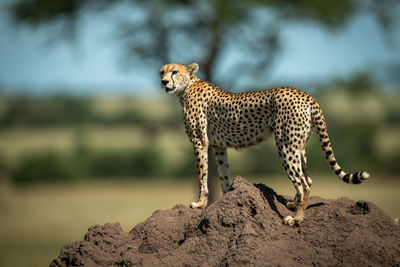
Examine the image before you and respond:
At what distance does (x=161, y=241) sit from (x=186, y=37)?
9081 millimetres

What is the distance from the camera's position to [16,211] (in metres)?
24.3

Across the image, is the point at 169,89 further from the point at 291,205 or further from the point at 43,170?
the point at 43,170

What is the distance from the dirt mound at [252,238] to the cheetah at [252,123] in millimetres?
234

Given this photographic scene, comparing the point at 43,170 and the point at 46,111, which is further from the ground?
the point at 46,111

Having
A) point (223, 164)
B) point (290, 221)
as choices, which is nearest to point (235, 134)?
point (223, 164)

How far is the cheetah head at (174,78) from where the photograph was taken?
6387 mm

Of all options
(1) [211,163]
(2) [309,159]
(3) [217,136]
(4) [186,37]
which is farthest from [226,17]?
(2) [309,159]

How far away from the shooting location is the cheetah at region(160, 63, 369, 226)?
17.8ft

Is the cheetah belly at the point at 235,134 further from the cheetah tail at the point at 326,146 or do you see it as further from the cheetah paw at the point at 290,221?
the cheetah paw at the point at 290,221

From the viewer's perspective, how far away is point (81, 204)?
26172 millimetres

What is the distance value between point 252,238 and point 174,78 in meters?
2.06

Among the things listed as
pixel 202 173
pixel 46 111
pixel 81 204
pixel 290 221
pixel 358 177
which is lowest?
pixel 81 204

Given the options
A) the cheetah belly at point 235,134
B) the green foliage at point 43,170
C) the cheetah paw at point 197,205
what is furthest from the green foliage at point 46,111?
the cheetah belly at point 235,134

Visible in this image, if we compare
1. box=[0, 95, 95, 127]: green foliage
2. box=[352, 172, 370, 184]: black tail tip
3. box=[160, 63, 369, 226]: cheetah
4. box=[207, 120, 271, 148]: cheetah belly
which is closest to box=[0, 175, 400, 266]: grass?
box=[160, 63, 369, 226]: cheetah
